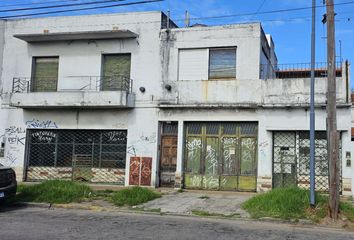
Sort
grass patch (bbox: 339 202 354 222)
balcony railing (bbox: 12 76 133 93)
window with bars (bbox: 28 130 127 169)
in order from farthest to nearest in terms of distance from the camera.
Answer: window with bars (bbox: 28 130 127 169), balcony railing (bbox: 12 76 133 93), grass patch (bbox: 339 202 354 222)

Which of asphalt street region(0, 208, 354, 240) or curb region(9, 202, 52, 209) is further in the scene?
curb region(9, 202, 52, 209)

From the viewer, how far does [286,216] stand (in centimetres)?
1142

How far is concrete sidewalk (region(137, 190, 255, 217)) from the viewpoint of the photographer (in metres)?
12.5

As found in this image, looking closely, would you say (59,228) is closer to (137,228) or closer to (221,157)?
(137,228)

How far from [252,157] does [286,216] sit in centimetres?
577

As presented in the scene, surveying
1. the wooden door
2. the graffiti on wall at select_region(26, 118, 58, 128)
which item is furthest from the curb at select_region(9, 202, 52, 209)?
the graffiti on wall at select_region(26, 118, 58, 128)

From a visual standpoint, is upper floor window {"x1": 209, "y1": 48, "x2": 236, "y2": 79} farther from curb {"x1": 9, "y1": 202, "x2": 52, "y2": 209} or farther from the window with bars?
curb {"x1": 9, "y1": 202, "x2": 52, "y2": 209}

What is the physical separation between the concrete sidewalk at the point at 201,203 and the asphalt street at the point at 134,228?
819 millimetres

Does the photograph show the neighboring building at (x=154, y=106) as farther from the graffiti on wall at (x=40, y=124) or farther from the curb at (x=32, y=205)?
the curb at (x=32, y=205)

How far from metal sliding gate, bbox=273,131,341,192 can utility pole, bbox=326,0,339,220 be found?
5.26 meters

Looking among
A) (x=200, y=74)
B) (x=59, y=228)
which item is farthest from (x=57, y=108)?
(x=59, y=228)

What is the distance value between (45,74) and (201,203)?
10.4 metres

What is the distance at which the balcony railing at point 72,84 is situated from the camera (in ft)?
61.8

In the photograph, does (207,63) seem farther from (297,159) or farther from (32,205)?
(32,205)
